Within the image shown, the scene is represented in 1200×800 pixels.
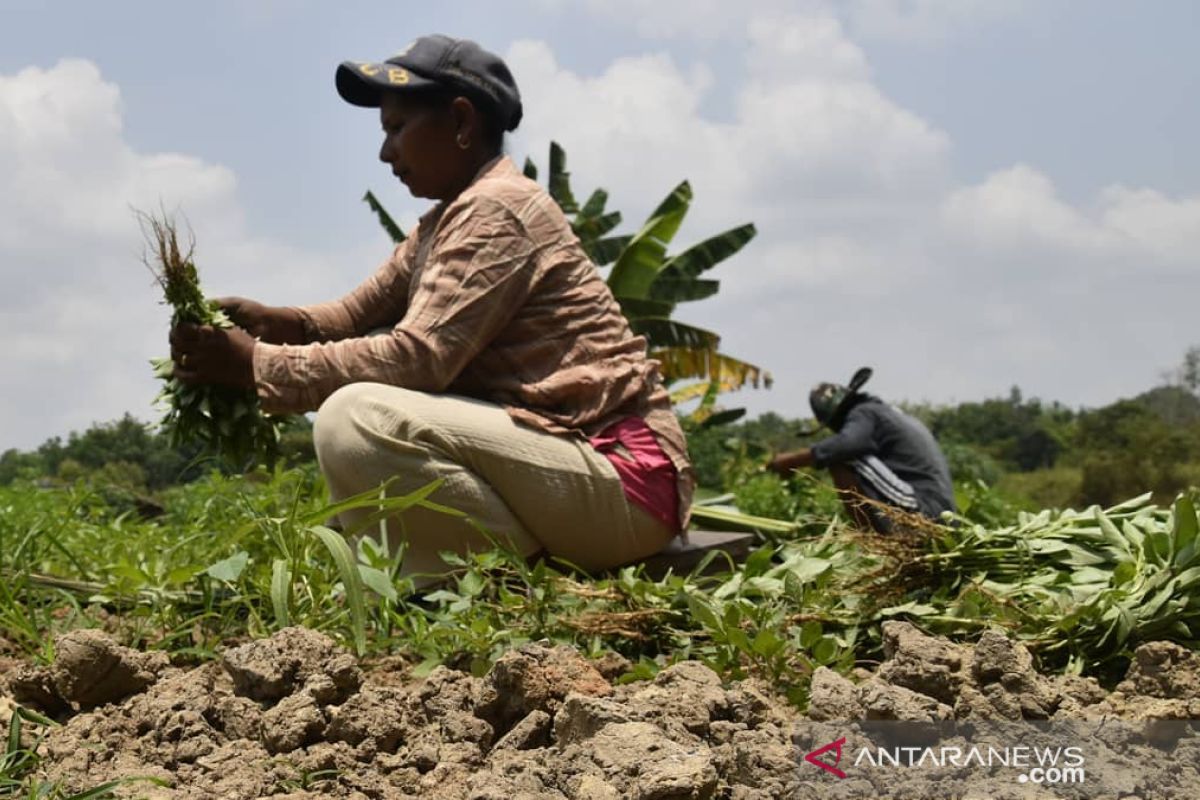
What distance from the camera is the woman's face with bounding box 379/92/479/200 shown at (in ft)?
12.0

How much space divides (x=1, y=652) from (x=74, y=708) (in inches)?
27.9

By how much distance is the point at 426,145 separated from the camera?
12.1ft

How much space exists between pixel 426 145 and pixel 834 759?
2470mm

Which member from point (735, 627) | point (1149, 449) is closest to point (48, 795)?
point (735, 627)

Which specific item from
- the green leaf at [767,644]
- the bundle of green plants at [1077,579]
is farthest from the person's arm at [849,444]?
the green leaf at [767,644]

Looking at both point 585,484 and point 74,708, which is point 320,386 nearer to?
point 585,484

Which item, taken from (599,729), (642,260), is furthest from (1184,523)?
(642,260)

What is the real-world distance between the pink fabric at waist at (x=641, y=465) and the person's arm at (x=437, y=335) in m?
0.45

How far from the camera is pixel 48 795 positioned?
5.49 ft

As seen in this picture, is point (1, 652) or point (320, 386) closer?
point (1, 652)

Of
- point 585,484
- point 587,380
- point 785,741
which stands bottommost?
point 785,741

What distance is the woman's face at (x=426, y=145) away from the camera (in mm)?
3656

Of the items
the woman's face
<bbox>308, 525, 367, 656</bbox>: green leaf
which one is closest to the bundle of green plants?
<bbox>308, 525, 367, 656</bbox>: green leaf

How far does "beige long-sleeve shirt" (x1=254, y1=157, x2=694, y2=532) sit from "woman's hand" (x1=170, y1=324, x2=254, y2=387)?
0.05 m
